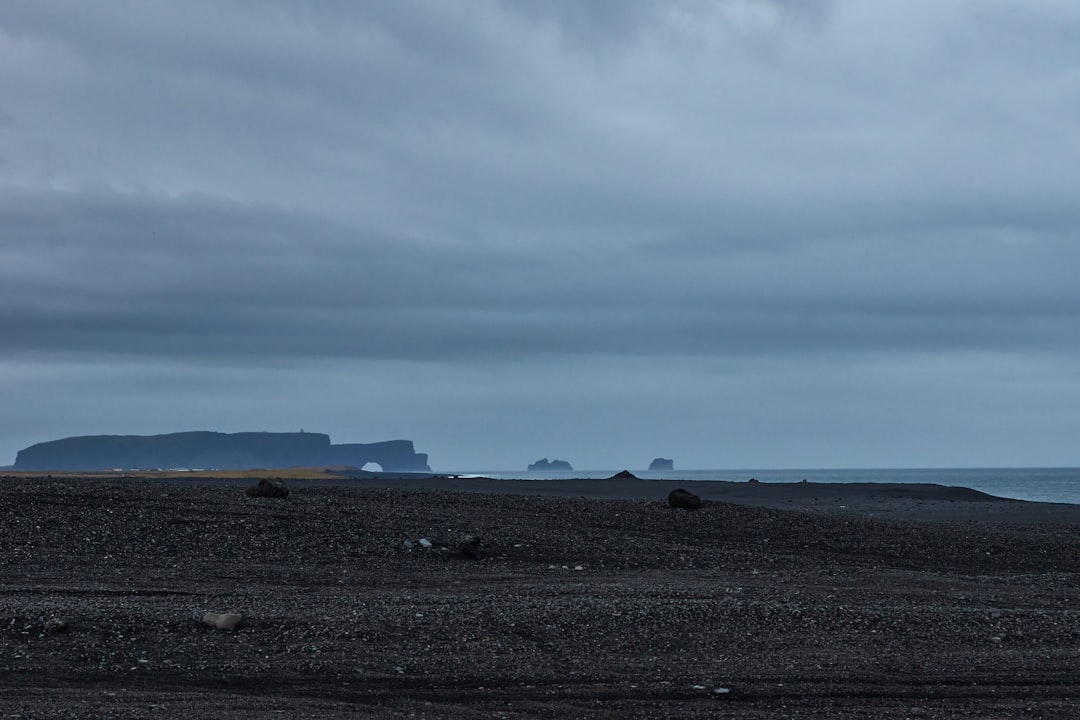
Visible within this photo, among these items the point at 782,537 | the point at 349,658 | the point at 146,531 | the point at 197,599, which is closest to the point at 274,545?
the point at 146,531

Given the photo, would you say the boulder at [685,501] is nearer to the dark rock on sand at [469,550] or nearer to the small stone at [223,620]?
the dark rock on sand at [469,550]

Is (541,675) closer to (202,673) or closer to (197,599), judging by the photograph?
(202,673)

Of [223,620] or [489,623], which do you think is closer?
[223,620]

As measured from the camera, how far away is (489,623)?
13.4 meters

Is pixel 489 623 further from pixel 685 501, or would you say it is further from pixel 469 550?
pixel 685 501

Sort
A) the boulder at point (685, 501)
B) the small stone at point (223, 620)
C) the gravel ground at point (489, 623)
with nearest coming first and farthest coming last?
1. the gravel ground at point (489, 623)
2. the small stone at point (223, 620)
3. the boulder at point (685, 501)

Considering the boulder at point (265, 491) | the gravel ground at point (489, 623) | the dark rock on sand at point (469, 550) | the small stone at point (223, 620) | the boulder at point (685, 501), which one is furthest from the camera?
the boulder at point (685, 501)

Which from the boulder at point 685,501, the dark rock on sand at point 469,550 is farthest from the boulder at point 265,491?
the boulder at point 685,501

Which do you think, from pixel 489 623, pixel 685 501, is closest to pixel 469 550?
pixel 489 623

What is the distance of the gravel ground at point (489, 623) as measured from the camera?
34.4 feet

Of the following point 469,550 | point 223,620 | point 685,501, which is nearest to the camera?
point 223,620

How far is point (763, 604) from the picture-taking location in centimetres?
1495

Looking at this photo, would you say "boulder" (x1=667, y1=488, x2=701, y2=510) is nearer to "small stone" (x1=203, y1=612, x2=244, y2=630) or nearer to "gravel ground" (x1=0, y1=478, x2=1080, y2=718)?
"gravel ground" (x1=0, y1=478, x2=1080, y2=718)

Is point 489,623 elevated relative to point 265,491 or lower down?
lower down
